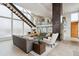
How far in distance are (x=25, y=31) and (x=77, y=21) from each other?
665 centimetres

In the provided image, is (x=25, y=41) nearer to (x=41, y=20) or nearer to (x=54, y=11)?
(x=54, y=11)

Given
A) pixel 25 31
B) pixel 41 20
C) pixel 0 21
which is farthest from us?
pixel 41 20

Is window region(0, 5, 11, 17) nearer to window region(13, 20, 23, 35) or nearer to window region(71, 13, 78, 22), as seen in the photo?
window region(13, 20, 23, 35)

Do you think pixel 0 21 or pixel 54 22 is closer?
pixel 0 21

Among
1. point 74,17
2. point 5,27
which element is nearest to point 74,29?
point 74,17

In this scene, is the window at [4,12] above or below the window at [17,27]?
above

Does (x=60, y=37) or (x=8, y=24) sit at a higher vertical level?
(x=8, y=24)

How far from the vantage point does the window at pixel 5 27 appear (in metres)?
7.46

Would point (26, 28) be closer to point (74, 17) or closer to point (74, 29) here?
point (74, 17)

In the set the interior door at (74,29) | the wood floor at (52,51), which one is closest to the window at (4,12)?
the wood floor at (52,51)

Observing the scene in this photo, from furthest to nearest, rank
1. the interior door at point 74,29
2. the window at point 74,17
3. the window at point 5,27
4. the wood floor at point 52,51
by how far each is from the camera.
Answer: the interior door at point 74,29 → the window at point 74,17 → the window at point 5,27 → the wood floor at point 52,51

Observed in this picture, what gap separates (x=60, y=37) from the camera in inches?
324

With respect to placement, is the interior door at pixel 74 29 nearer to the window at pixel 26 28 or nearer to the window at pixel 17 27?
the window at pixel 26 28

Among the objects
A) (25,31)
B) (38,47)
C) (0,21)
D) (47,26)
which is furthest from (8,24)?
(47,26)
